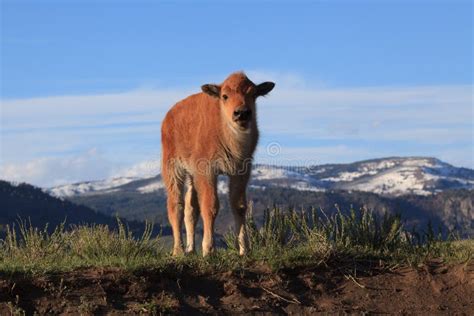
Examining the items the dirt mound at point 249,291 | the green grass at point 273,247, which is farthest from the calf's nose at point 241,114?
the dirt mound at point 249,291

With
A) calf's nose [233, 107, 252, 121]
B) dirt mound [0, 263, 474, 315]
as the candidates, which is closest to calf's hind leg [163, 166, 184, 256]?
calf's nose [233, 107, 252, 121]

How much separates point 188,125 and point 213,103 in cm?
74

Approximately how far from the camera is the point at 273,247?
40.1ft

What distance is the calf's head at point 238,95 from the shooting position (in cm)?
1298

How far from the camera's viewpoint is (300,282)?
37.1 ft

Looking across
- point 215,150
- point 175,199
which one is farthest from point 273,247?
point 175,199

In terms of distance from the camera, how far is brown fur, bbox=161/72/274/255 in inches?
516

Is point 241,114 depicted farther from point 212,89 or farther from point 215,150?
point 212,89

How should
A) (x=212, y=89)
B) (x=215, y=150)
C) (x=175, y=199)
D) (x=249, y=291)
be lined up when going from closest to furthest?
(x=249, y=291) → (x=215, y=150) → (x=212, y=89) → (x=175, y=199)

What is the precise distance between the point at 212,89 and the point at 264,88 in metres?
0.86

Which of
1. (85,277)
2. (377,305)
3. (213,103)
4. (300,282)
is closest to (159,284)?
(85,277)

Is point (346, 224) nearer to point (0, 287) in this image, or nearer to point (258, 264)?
point (258, 264)

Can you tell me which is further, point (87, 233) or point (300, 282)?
point (87, 233)

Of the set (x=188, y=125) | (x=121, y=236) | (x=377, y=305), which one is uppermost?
(x=188, y=125)
